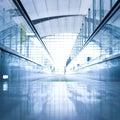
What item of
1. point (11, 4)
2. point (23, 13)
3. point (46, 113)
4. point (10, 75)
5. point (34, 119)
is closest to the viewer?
point (34, 119)

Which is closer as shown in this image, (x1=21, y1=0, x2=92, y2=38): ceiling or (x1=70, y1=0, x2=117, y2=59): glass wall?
(x1=70, y1=0, x2=117, y2=59): glass wall

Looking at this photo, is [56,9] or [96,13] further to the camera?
[56,9]

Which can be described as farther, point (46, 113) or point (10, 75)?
point (10, 75)

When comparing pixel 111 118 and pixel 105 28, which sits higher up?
pixel 105 28

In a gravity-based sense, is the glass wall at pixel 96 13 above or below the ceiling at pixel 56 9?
below

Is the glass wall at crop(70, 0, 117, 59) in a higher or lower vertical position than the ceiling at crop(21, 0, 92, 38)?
lower

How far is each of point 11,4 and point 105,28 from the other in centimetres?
402

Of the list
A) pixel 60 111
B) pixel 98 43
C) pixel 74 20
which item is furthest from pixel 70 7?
pixel 60 111

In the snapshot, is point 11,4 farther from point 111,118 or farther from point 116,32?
point 111,118

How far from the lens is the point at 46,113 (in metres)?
2.80

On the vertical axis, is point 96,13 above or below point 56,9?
below

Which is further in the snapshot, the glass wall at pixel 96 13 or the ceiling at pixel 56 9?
the ceiling at pixel 56 9

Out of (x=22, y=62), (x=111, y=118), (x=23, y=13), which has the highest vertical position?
(x=23, y=13)

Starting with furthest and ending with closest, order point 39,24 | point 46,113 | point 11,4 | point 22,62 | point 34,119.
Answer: point 39,24 < point 22,62 < point 11,4 < point 46,113 < point 34,119
